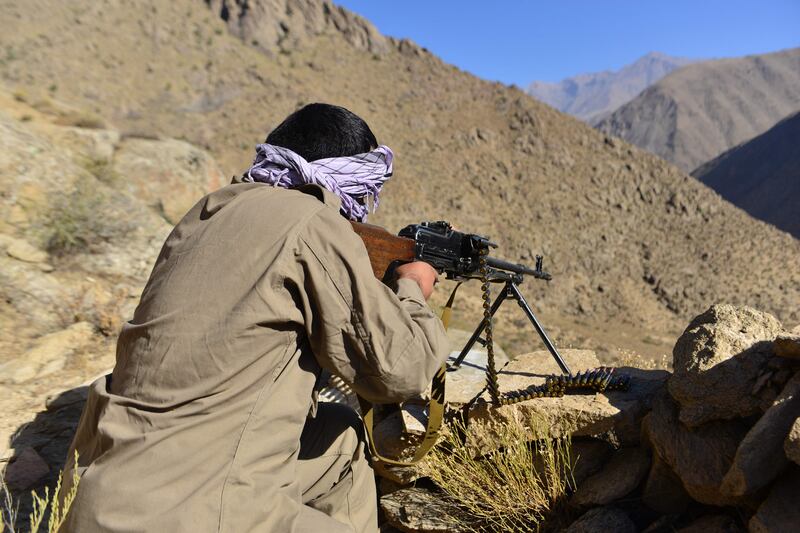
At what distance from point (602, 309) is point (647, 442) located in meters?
14.7

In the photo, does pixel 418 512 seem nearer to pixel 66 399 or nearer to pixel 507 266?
pixel 507 266

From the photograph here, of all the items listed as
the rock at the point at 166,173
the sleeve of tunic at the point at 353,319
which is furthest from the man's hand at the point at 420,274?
the rock at the point at 166,173

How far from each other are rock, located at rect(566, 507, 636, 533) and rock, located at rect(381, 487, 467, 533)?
521mm

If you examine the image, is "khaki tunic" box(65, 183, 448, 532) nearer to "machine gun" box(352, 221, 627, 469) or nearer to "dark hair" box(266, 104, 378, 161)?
"dark hair" box(266, 104, 378, 161)

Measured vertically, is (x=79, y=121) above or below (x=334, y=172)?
above

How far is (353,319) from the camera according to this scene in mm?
1442

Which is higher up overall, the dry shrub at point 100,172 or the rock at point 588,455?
the dry shrub at point 100,172

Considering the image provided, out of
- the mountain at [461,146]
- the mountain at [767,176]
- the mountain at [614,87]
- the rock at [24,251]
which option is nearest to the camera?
the rock at [24,251]

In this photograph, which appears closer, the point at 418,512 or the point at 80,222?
the point at 418,512

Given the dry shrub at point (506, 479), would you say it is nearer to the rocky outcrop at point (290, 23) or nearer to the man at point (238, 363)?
the man at point (238, 363)

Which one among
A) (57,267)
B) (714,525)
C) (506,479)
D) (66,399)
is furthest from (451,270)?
(57,267)

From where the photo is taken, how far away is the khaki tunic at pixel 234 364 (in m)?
1.29

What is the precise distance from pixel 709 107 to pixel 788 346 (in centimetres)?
6465

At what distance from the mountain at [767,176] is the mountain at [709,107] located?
941cm
